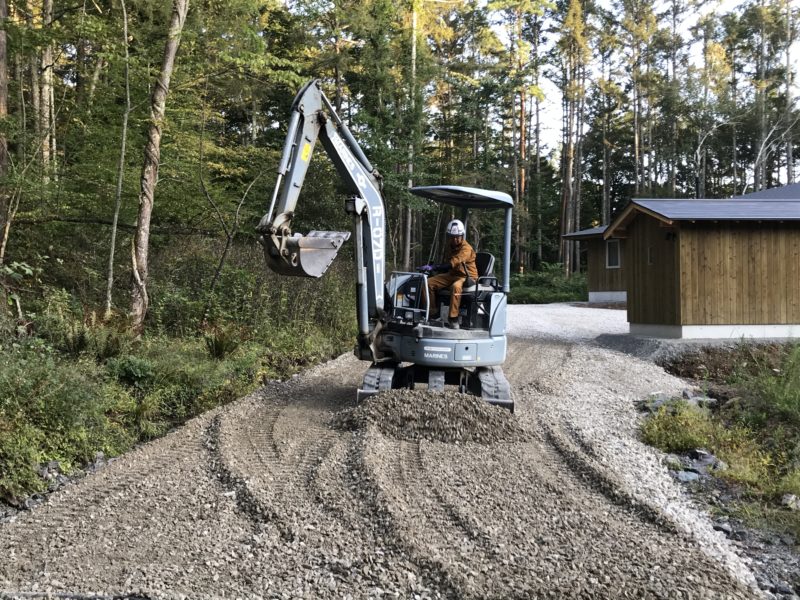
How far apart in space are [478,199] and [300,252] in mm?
2796

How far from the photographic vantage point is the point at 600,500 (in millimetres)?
Result: 4566

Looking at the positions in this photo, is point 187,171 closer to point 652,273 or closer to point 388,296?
point 388,296

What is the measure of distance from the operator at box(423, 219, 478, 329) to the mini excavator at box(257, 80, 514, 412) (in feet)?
0.36

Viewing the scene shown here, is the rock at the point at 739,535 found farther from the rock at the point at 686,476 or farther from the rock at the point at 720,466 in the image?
the rock at the point at 720,466

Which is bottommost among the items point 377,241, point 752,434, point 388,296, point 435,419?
point 752,434

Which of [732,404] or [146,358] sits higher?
A: [146,358]

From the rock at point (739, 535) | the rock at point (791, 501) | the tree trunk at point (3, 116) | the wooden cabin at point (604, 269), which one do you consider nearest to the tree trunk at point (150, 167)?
the tree trunk at point (3, 116)

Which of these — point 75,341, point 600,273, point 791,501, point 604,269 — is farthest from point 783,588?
point 600,273

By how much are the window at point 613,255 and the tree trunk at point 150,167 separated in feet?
67.2

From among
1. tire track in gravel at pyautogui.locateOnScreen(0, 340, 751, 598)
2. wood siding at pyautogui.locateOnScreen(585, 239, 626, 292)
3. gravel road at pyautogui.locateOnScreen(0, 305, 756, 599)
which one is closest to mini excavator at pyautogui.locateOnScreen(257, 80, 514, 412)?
gravel road at pyautogui.locateOnScreen(0, 305, 756, 599)

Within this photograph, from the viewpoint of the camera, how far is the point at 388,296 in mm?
7426

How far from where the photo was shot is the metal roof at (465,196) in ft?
24.5

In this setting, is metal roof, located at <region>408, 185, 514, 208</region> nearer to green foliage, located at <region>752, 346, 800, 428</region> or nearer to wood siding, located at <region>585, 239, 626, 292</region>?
green foliage, located at <region>752, 346, 800, 428</region>

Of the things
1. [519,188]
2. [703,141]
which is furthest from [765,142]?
[519,188]
